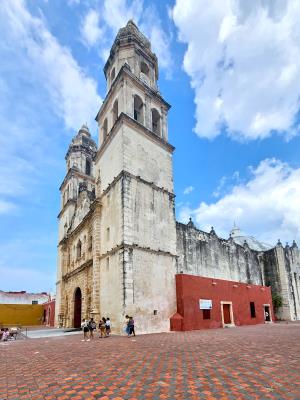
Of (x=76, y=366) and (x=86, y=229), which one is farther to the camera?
(x=86, y=229)

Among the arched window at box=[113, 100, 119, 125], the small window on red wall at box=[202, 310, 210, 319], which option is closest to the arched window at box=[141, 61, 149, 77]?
the arched window at box=[113, 100, 119, 125]

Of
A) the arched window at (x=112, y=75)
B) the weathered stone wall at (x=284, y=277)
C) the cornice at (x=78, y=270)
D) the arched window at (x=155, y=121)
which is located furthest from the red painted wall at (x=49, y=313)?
the arched window at (x=112, y=75)

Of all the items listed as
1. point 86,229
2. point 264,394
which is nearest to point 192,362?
point 264,394

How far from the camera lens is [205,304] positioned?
56.1 feet

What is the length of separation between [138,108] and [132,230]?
30.2 feet

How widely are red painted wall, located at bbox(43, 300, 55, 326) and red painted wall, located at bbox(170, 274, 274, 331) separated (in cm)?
1915

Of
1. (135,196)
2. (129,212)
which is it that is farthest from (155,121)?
(129,212)

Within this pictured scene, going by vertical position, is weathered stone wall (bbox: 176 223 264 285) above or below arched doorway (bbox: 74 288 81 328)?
above

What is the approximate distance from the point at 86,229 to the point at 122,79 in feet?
34.7

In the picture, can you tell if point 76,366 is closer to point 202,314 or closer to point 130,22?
point 202,314

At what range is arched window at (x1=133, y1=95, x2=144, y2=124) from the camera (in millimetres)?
19400

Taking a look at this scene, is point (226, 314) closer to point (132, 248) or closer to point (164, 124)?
point (132, 248)

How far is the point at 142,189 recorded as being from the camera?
16859 millimetres

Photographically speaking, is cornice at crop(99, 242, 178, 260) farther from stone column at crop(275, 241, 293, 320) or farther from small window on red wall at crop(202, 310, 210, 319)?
stone column at crop(275, 241, 293, 320)
